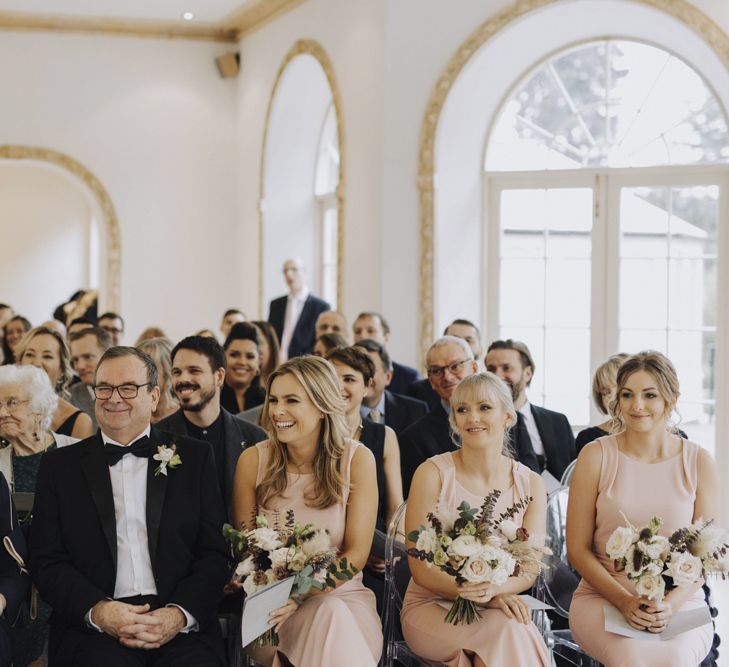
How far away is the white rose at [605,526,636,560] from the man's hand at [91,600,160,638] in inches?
58.4

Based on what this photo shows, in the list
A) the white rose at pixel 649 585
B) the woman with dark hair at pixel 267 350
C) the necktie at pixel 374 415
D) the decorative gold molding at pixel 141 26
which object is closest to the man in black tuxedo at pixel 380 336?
the woman with dark hair at pixel 267 350

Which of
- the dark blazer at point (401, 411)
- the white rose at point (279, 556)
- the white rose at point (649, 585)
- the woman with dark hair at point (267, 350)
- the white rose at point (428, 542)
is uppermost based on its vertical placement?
the woman with dark hair at point (267, 350)

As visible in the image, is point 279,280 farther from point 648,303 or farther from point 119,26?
point 648,303

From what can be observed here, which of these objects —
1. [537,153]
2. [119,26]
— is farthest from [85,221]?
[537,153]

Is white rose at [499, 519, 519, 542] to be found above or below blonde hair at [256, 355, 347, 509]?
below

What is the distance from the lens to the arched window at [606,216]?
7887mm

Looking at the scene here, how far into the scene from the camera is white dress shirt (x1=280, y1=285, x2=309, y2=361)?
9914 mm

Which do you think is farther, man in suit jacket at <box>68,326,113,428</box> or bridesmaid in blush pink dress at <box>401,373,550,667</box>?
man in suit jacket at <box>68,326,113,428</box>

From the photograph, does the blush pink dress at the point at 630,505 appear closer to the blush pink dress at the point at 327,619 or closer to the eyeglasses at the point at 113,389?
the blush pink dress at the point at 327,619

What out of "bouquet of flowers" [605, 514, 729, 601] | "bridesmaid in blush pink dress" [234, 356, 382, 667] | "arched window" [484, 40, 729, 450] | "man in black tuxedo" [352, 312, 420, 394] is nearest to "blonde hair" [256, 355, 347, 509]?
"bridesmaid in blush pink dress" [234, 356, 382, 667]

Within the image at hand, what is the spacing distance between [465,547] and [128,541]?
115cm

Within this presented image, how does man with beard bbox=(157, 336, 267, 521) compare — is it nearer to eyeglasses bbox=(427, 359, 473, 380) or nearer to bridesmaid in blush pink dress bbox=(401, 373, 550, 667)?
bridesmaid in blush pink dress bbox=(401, 373, 550, 667)

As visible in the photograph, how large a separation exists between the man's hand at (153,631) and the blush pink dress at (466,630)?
33.2 inches

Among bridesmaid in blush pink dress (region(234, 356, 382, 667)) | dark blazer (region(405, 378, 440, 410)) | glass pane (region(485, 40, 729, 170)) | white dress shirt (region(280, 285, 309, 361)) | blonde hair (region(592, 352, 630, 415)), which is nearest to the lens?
bridesmaid in blush pink dress (region(234, 356, 382, 667))
